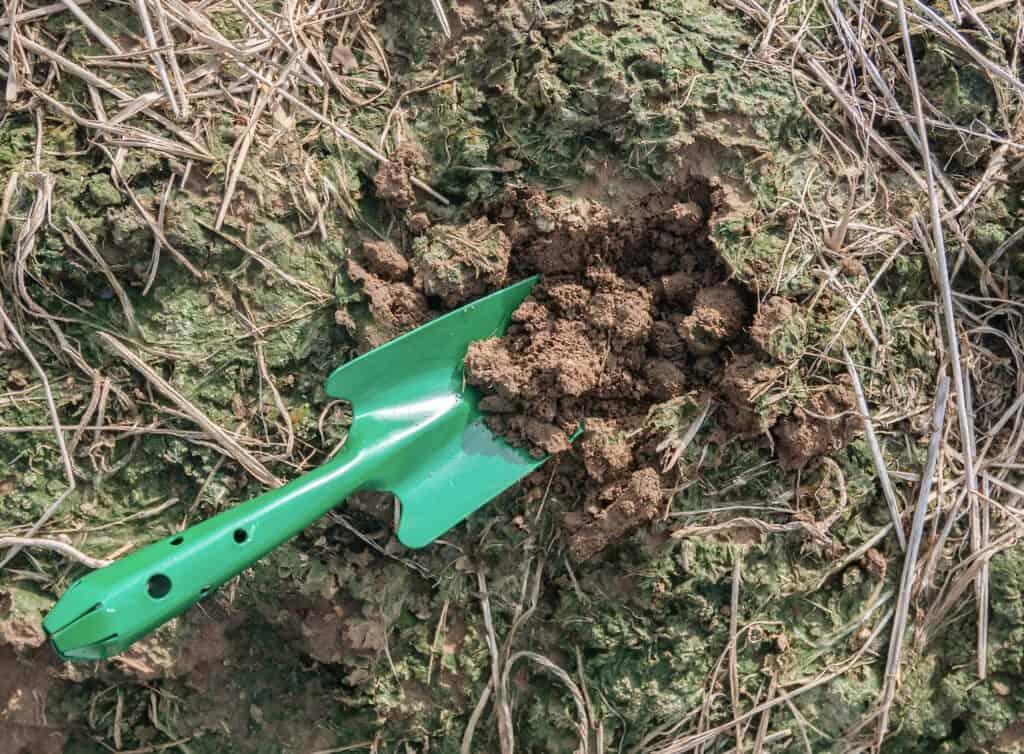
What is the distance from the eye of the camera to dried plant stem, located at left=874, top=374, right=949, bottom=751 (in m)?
2.03

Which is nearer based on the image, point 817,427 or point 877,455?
point 817,427

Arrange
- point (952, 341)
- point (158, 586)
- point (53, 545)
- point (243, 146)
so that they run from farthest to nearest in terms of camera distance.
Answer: point (952, 341) < point (243, 146) < point (53, 545) < point (158, 586)

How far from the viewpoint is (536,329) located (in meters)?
1.91

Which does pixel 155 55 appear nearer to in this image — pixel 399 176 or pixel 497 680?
pixel 399 176

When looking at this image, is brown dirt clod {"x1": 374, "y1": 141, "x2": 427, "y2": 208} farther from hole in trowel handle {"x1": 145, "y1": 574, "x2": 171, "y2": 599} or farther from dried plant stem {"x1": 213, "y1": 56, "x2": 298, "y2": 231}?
hole in trowel handle {"x1": 145, "y1": 574, "x2": 171, "y2": 599}

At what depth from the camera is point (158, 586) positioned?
151 cm

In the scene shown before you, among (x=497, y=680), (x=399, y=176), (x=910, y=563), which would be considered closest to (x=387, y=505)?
(x=497, y=680)

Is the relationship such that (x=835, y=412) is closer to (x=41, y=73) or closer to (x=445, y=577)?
(x=445, y=577)

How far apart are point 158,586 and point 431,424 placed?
646mm

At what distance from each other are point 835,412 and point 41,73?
76.5 inches

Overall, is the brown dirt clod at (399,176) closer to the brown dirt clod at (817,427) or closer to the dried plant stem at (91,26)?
the dried plant stem at (91,26)

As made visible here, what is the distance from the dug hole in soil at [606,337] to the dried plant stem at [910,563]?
1.01 ft

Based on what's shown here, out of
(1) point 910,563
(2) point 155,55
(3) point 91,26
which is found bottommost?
(1) point 910,563

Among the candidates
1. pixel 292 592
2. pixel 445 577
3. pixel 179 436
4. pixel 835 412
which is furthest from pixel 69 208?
pixel 835 412
